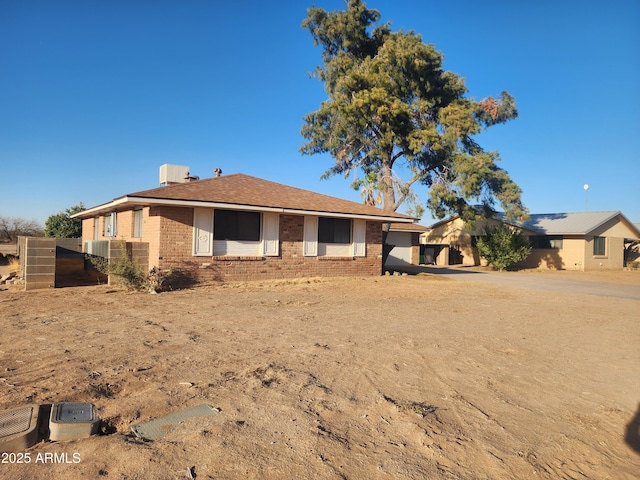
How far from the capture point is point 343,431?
3512 mm

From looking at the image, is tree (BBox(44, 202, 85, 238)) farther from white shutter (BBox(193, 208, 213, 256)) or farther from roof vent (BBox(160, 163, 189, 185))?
white shutter (BBox(193, 208, 213, 256))

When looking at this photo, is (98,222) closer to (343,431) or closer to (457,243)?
(343,431)

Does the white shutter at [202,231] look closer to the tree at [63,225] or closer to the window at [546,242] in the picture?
the tree at [63,225]

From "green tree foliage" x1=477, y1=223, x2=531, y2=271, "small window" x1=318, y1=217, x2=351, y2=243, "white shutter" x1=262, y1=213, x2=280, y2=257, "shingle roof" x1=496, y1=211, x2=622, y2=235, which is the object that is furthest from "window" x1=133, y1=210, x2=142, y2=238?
"shingle roof" x1=496, y1=211, x2=622, y2=235

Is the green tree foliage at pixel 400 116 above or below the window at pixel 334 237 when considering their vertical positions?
above

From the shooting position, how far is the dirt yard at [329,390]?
9.83 feet

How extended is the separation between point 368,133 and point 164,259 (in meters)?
18.4

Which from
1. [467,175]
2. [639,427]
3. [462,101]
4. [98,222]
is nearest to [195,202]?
[98,222]

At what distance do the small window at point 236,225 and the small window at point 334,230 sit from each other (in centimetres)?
283

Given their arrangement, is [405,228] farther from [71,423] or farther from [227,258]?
[71,423]

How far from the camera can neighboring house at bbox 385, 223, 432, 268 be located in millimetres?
30141

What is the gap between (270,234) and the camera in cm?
1509

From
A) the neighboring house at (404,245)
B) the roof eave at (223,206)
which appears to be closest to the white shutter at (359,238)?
the roof eave at (223,206)

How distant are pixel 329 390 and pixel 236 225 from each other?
1062 centimetres
